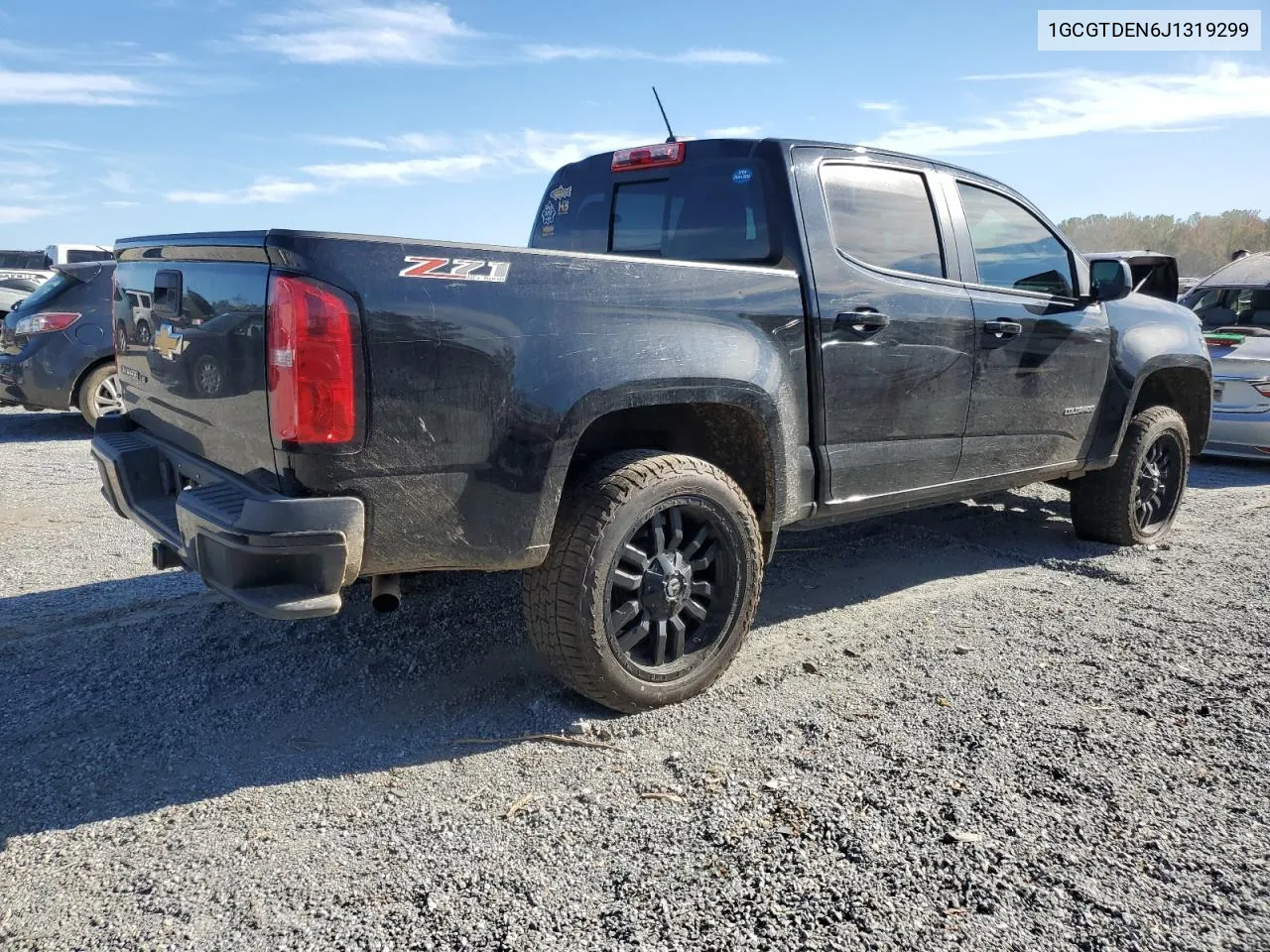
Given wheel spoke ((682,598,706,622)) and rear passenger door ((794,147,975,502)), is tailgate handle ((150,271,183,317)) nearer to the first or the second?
wheel spoke ((682,598,706,622))

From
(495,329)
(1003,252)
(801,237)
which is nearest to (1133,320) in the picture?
(1003,252)

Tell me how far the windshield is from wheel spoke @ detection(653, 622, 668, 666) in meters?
8.21

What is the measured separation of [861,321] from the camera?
3.77m

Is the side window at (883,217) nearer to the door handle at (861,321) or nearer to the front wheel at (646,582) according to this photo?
the door handle at (861,321)

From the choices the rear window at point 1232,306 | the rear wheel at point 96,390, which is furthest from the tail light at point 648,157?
the rear window at point 1232,306

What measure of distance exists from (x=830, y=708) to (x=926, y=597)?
58.0 inches

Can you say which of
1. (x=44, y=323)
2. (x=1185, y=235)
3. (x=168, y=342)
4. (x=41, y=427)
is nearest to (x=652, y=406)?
(x=168, y=342)

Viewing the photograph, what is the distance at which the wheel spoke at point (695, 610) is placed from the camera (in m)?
3.40

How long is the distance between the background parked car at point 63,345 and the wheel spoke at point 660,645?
7.37 m

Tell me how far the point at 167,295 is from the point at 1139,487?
5.09m

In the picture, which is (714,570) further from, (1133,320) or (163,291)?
(1133,320)

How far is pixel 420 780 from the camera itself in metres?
2.89

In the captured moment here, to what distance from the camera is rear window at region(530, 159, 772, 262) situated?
383cm

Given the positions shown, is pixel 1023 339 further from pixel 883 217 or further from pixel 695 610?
pixel 695 610
